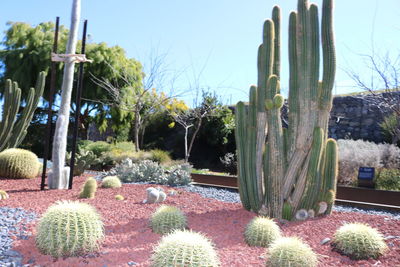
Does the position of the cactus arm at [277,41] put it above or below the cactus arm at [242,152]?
above

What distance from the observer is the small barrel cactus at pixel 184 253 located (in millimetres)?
2803

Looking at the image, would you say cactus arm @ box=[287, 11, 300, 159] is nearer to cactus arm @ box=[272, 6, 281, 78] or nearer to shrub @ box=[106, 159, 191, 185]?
cactus arm @ box=[272, 6, 281, 78]

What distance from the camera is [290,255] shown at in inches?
123

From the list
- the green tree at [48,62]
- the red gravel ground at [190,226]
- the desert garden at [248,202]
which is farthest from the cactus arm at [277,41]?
the green tree at [48,62]

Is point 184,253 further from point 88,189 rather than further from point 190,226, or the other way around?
point 88,189

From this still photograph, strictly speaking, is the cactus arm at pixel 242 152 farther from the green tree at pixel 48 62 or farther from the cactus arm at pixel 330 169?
the green tree at pixel 48 62

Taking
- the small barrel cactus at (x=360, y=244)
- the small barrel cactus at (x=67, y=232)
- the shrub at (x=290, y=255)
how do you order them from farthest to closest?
1. the small barrel cactus at (x=360, y=244)
2. the small barrel cactus at (x=67, y=232)
3. the shrub at (x=290, y=255)

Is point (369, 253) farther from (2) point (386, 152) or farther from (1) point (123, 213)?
(2) point (386, 152)

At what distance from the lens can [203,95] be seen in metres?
16.3

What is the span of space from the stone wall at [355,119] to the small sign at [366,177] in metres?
5.45

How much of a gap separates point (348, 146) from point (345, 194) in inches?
122

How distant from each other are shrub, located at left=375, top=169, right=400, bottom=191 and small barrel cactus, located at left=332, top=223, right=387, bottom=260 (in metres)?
4.44

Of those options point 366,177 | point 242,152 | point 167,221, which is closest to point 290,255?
point 167,221

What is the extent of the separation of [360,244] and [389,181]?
15.4ft
